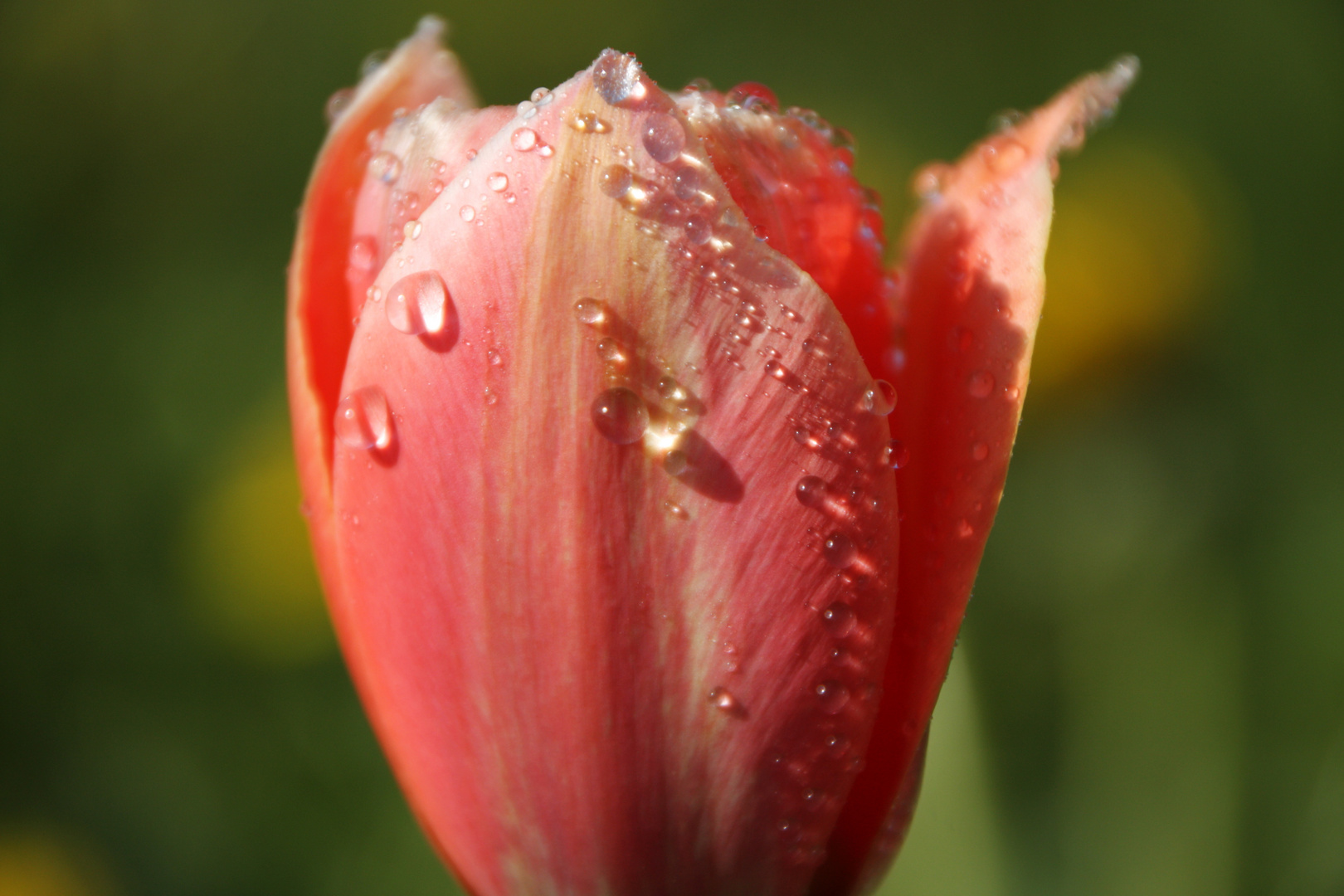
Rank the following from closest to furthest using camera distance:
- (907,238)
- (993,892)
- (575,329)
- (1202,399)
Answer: (575,329), (907,238), (993,892), (1202,399)

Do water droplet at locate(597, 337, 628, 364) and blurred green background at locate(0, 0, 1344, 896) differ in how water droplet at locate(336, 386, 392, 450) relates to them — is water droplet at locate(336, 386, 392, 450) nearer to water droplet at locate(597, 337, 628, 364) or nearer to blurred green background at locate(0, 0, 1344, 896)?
water droplet at locate(597, 337, 628, 364)

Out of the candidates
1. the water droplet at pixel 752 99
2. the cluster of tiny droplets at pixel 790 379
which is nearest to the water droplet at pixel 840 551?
the cluster of tiny droplets at pixel 790 379

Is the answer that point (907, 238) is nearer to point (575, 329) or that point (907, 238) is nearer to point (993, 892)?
point (575, 329)

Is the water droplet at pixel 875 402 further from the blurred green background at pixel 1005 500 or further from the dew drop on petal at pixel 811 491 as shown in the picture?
the blurred green background at pixel 1005 500

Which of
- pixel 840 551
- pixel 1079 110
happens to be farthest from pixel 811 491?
pixel 1079 110

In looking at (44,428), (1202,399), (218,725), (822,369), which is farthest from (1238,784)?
(44,428)

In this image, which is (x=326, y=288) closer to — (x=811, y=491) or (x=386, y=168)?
(x=386, y=168)
